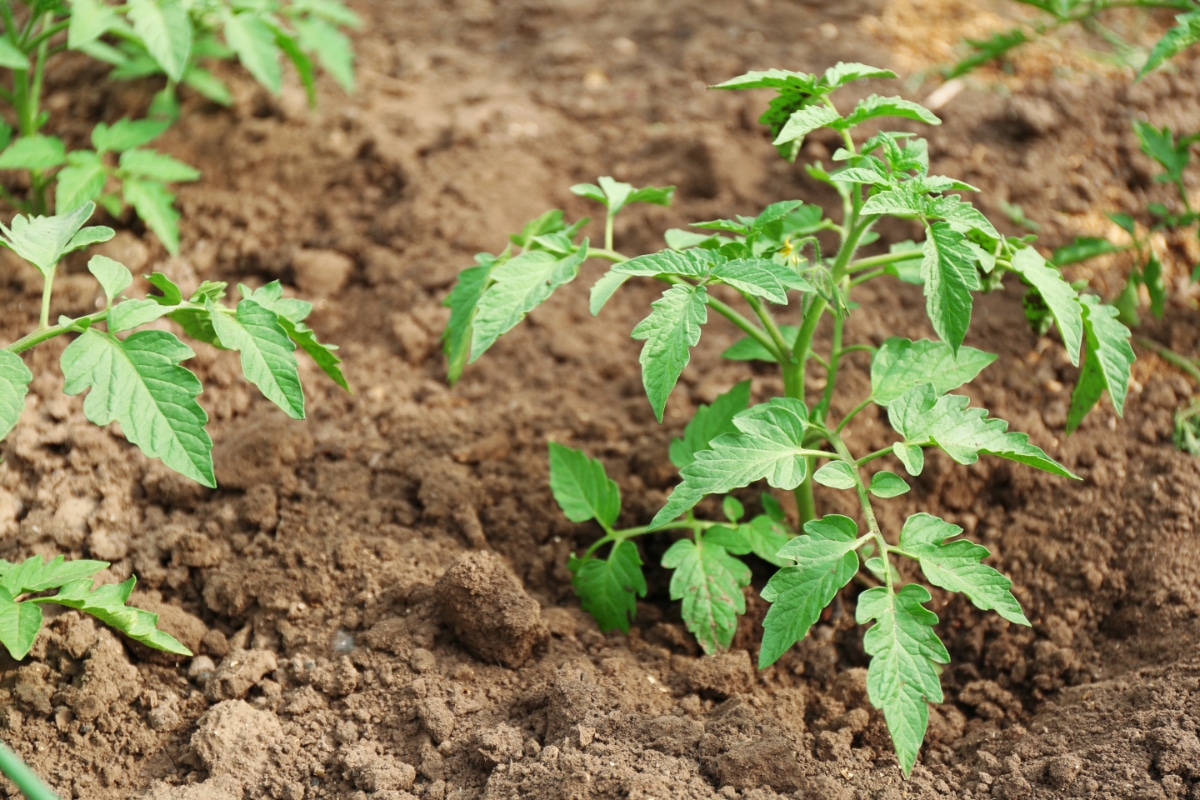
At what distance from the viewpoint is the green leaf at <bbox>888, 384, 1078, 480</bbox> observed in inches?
74.9

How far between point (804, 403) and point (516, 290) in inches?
25.1

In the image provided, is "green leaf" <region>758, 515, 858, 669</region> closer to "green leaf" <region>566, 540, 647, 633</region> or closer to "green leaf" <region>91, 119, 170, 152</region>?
"green leaf" <region>566, 540, 647, 633</region>

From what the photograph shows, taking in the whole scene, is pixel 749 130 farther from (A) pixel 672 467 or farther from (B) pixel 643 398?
(A) pixel 672 467

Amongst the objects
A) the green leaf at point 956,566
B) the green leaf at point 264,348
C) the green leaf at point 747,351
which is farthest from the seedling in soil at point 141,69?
the green leaf at point 956,566

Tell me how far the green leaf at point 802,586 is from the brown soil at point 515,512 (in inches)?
12.4

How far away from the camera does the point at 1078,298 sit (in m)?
2.12

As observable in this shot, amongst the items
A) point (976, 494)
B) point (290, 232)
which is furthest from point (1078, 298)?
point (290, 232)

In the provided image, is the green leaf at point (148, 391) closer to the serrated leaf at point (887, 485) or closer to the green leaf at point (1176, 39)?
the serrated leaf at point (887, 485)

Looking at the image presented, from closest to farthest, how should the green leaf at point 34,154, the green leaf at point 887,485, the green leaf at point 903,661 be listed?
the green leaf at point 903,661 < the green leaf at point 887,485 < the green leaf at point 34,154

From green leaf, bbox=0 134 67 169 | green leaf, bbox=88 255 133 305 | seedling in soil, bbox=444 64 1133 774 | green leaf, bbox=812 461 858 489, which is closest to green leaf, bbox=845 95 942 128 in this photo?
seedling in soil, bbox=444 64 1133 774

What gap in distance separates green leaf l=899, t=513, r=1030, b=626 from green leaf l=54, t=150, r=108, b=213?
7.19ft

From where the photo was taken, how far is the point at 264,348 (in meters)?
2.00

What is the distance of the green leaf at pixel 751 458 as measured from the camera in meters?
1.85

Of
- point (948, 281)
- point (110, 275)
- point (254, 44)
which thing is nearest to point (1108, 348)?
point (948, 281)
